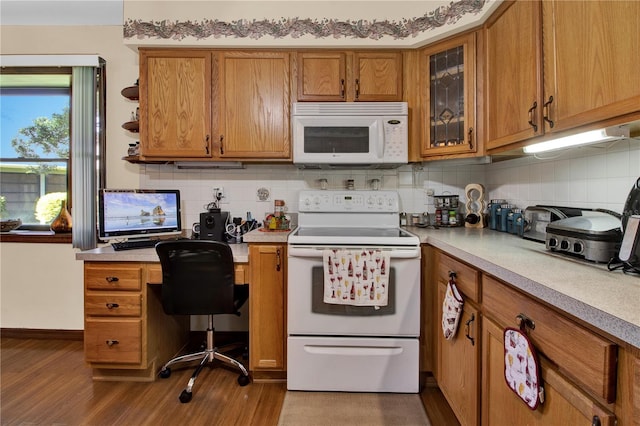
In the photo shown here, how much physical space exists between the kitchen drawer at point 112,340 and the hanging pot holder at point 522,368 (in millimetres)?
1930

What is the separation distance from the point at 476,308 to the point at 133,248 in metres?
1.98

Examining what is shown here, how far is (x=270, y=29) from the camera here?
214 cm

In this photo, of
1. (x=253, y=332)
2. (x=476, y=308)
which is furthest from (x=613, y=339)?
(x=253, y=332)

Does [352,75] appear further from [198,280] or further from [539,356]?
[539,356]

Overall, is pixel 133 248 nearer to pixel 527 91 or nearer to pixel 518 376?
pixel 518 376

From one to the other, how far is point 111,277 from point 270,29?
1884mm

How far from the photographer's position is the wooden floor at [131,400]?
64.9 inches

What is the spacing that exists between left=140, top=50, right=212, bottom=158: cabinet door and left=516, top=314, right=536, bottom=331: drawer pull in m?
2.03

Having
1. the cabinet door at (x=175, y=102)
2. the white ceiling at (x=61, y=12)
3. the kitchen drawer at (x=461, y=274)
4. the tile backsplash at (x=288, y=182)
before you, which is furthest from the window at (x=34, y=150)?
the kitchen drawer at (x=461, y=274)

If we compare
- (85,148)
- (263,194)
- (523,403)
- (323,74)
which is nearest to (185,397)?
(263,194)

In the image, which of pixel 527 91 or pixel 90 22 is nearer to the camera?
pixel 527 91

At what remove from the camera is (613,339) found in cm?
67

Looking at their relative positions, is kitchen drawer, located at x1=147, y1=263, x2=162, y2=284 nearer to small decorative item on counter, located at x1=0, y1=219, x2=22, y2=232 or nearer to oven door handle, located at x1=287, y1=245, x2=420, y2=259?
oven door handle, located at x1=287, y1=245, x2=420, y2=259

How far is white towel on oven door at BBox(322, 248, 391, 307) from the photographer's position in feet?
5.80
